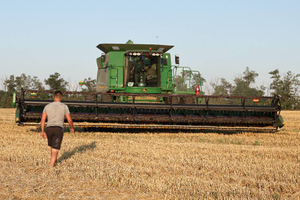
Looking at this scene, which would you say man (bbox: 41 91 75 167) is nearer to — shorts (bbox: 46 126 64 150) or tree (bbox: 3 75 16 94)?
shorts (bbox: 46 126 64 150)

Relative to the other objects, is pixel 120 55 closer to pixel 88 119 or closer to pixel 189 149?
pixel 88 119

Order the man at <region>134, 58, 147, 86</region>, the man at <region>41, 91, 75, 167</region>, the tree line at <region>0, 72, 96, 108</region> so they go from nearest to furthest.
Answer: the man at <region>41, 91, 75, 167</region> → the man at <region>134, 58, 147, 86</region> → the tree line at <region>0, 72, 96, 108</region>

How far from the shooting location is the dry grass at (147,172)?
369 cm

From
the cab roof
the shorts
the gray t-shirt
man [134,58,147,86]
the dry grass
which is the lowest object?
the dry grass

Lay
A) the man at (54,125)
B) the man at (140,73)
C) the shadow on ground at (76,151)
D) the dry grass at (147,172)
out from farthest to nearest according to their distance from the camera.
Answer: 1. the man at (140,73)
2. the shadow on ground at (76,151)
3. the man at (54,125)
4. the dry grass at (147,172)

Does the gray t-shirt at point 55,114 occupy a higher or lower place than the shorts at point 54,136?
higher

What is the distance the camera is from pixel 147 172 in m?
4.60

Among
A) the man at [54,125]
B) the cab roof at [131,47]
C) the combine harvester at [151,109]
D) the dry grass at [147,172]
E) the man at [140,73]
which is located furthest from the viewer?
the cab roof at [131,47]

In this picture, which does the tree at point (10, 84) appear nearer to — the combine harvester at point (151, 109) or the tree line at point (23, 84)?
the tree line at point (23, 84)

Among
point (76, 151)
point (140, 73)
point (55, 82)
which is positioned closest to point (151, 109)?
point (140, 73)

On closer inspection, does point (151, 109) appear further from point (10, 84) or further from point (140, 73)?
point (10, 84)

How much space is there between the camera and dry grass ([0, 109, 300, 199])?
3.69 metres

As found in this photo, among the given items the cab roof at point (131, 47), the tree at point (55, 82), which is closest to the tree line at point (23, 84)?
the tree at point (55, 82)

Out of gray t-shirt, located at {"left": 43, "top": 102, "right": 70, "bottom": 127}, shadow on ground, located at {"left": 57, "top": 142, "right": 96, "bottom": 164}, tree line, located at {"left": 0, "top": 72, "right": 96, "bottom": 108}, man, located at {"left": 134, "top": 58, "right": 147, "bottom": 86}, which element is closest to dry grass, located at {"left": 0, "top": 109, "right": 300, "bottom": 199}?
shadow on ground, located at {"left": 57, "top": 142, "right": 96, "bottom": 164}
